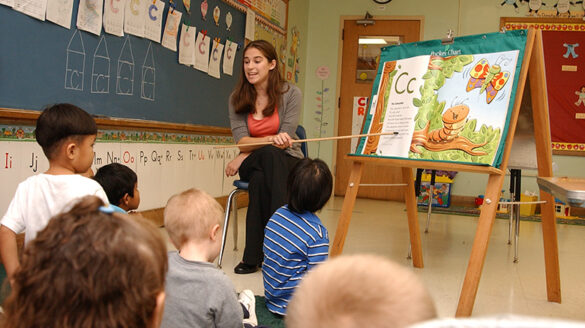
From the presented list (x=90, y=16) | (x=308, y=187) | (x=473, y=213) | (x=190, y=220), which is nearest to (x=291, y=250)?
(x=308, y=187)

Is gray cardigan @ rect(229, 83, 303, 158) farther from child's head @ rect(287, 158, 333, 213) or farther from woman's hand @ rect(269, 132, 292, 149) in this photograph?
child's head @ rect(287, 158, 333, 213)

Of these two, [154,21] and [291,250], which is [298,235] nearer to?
[291,250]

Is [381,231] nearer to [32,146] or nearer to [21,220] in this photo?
[32,146]

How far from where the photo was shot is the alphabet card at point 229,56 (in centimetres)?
402

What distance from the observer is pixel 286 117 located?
2594 mm

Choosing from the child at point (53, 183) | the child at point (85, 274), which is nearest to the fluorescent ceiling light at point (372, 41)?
the child at point (53, 183)

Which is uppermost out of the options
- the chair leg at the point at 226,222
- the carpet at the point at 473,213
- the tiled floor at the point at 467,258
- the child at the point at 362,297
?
the child at the point at 362,297

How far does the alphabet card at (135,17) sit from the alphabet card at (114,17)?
0.04 meters

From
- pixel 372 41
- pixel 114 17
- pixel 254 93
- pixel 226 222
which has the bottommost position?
pixel 226 222

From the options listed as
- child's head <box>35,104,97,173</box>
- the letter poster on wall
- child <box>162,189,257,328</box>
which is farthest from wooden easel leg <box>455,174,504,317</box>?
child's head <box>35,104,97,173</box>

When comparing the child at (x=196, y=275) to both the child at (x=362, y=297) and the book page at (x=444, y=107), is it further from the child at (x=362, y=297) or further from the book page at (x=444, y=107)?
the book page at (x=444, y=107)

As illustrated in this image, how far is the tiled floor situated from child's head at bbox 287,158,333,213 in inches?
20.8

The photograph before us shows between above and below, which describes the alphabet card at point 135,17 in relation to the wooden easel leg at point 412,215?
above

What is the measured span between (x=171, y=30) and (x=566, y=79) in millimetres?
4145
